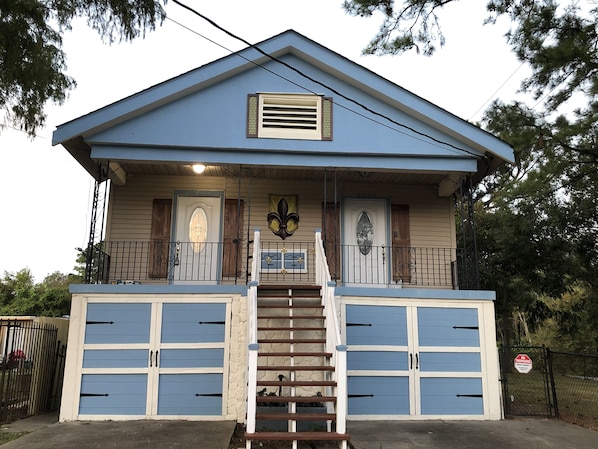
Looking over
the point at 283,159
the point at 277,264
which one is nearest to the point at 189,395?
the point at 277,264

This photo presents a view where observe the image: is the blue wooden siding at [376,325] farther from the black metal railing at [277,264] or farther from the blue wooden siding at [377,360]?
the black metal railing at [277,264]

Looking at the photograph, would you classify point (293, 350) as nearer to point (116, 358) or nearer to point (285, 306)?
point (285, 306)

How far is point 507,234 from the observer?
46.8 feet

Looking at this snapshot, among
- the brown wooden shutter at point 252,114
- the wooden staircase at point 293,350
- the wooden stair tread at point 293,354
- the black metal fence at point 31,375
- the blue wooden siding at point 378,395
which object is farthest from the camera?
the brown wooden shutter at point 252,114

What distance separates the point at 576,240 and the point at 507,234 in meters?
1.78

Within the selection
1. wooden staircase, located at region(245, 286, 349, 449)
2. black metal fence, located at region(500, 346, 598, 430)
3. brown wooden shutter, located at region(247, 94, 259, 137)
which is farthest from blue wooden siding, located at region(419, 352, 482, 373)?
brown wooden shutter, located at region(247, 94, 259, 137)

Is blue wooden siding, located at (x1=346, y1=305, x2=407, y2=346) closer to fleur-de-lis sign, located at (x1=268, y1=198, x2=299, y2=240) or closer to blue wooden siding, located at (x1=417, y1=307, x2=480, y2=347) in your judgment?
blue wooden siding, located at (x1=417, y1=307, x2=480, y2=347)

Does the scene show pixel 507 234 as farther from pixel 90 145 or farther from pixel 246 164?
pixel 90 145

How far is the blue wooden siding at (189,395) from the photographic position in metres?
7.73

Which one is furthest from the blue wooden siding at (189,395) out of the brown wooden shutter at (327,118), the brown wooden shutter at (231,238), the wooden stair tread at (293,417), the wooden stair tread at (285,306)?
the brown wooden shutter at (327,118)

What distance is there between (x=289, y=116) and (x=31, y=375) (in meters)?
6.62

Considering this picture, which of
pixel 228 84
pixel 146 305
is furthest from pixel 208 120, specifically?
pixel 146 305

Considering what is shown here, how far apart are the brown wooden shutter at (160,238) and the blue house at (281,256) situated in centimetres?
3

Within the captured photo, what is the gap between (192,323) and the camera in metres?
8.06
